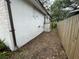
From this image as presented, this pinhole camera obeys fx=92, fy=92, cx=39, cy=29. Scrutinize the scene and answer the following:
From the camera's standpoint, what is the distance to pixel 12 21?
4.20m

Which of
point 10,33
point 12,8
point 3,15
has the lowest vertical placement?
point 10,33

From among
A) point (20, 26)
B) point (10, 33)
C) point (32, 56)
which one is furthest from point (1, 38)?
point (32, 56)

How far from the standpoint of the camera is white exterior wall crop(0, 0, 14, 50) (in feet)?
13.5

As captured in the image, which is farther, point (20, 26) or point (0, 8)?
point (20, 26)

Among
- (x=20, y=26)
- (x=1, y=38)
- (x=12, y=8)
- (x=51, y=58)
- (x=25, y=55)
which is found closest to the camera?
(x=51, y=58)

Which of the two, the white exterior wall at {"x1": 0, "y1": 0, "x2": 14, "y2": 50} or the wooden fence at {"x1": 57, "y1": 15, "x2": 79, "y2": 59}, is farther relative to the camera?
the white exterior wall at {"x1": 0, "y1": 0, "x2": 14, "y2": 50}

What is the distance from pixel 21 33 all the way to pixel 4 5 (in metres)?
1.76

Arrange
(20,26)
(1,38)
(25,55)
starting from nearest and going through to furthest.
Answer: (25,55)
(1,38)
(20,26)

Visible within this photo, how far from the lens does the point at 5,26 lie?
4262mm

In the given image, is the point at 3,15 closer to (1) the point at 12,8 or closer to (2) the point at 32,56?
(1) the point at 12,8

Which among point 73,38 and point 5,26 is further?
point 5,26

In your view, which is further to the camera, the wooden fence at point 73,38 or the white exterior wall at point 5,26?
the white exterior wall at point 5,26

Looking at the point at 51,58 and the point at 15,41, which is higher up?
the point at 15,41

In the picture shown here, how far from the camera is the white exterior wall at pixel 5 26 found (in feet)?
13.5
